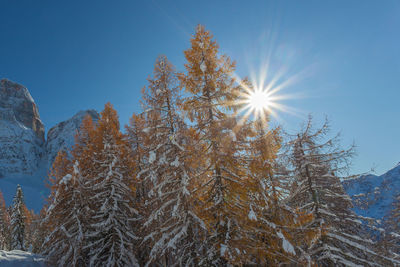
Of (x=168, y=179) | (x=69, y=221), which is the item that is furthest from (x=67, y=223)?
(x=168, y=179)

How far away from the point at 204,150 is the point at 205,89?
9.10 ft

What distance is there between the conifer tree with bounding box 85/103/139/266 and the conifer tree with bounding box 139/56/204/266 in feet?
7.64

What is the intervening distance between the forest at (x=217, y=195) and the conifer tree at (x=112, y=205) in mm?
114

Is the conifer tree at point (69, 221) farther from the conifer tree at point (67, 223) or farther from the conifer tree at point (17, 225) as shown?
the conifer tree at point (17, 225)

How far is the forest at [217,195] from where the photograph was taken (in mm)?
8148

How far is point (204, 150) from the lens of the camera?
932 cm

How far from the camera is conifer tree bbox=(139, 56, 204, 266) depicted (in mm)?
8836

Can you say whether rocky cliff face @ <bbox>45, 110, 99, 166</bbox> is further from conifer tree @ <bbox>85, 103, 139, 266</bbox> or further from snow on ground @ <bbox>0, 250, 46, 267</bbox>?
snow on ground @ <bbox>0, 250, 46, 267</bbox>

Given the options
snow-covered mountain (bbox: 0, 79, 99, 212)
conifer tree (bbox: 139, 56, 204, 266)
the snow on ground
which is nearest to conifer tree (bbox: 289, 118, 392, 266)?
conifer tree (bbox: 139, 56, 204, 266)

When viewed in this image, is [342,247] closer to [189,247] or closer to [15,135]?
[189,247]

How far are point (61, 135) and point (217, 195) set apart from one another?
20062cm

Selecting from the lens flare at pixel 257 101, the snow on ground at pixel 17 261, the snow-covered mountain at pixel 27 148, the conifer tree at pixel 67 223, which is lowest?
the snow on ground at pixel 17 261

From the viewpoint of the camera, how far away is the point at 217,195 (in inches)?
342

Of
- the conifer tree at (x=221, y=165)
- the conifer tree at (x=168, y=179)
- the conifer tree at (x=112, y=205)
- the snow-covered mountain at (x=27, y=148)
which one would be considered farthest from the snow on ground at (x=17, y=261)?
the snow-covered mountain at (x=27, y=148)
